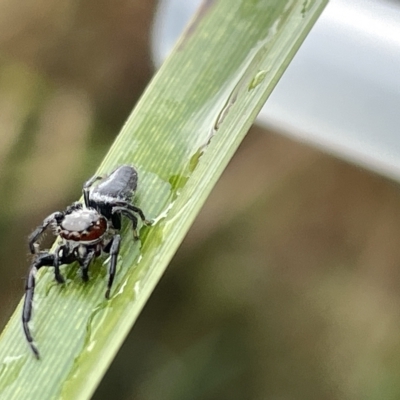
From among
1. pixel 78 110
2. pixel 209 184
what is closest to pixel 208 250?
pixel 78 110

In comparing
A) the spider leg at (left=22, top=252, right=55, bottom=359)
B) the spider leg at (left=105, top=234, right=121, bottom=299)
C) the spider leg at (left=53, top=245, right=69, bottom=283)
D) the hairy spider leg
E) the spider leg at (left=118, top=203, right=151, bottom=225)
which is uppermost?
the spider leg at (left=118, top=203, right=151, bottom=225)

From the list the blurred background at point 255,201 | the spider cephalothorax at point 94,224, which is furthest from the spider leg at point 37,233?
the blurred background at point 255,201

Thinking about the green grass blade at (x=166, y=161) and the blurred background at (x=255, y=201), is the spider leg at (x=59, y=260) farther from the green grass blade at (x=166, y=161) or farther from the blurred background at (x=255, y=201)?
the blurred background at (x=255, y=201)

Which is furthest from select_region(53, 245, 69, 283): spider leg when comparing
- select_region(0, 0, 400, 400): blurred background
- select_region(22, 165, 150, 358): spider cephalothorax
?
select_region(0, 0, 400, 400): blurred background

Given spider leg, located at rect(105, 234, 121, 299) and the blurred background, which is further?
the blurred background

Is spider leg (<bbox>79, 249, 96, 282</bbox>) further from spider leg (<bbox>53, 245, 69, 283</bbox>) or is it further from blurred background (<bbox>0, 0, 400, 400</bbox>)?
blurred background (<bbox>0, 0, 400, 400</bbox>)

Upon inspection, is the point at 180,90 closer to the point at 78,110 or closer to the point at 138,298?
the point at 138,298

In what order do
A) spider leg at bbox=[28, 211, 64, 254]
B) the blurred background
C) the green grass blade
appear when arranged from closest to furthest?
the green grass blade → spider leg at bbox=[28, 211, 64, 254] → the blurred background
